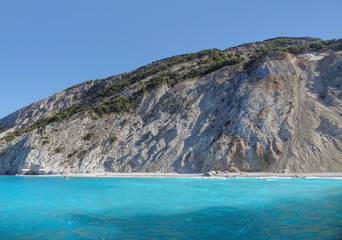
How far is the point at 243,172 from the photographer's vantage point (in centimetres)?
3259

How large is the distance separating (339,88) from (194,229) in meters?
39.1

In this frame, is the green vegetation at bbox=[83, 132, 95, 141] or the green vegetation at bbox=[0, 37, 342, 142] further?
the green vegetation at bbox=[0, 37, 342, 142]

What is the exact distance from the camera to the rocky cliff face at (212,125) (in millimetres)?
33500

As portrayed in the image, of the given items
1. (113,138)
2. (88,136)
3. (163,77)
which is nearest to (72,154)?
(88,136)

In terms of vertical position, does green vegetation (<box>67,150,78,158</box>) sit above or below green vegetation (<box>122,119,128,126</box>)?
below

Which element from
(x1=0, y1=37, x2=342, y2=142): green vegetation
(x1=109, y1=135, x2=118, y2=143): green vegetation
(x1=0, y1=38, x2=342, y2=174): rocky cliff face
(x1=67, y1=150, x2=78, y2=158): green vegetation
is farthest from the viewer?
(x1=0, y1=37, x2=342, y2=142): green vegetation

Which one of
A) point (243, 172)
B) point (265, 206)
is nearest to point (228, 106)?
point (243, 172)

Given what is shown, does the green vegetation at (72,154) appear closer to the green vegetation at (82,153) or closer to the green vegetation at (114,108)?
the green vegetation at (82,153)

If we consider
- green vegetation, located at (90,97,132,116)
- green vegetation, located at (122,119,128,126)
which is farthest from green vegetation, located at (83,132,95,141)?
green vegetation, located at (122,119,128,126)

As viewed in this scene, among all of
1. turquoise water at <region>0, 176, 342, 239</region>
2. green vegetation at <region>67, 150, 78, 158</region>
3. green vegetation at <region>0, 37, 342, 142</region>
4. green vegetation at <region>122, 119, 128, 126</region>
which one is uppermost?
green vegetation at <region>0, 37, 342, 142</region>

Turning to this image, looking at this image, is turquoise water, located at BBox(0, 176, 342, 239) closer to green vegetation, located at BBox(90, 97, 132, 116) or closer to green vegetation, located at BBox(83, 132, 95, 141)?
green vegetation, located at BBox(83, 132, 95, 141)

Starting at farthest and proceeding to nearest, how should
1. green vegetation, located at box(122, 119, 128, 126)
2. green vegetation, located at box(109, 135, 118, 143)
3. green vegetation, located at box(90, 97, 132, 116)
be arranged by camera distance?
green vegetation, located at box(90, 97, 132, 116) < green vegetation, located at box(122, 119, 128, 126) < green vegetation, located at box(109, 135, 118, 143)

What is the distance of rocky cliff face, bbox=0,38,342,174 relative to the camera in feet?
110

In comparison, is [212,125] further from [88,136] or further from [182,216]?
[182,216]
